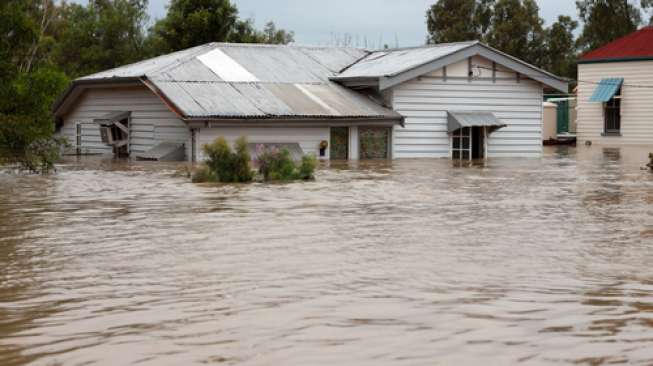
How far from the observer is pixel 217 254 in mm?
13336

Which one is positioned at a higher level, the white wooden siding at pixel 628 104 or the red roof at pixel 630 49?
the red roof at pixel 630 49

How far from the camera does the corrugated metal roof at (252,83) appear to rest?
34781mm

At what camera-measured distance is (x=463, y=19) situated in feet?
246

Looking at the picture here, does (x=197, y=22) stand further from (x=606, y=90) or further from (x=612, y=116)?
(x=612, y=116)

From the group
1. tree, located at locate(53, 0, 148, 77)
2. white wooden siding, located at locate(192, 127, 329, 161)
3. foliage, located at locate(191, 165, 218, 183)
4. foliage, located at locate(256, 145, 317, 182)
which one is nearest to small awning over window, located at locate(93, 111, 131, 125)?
white wooden siding, located at locate(192, 127, 329, 161)

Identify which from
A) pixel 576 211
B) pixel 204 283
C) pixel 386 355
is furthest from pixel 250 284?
pixel 576 211

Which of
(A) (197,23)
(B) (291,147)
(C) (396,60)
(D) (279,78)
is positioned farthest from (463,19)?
(B) (291,147)

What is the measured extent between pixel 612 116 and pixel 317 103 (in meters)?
21.4

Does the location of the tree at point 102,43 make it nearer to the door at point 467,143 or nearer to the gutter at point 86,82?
the gutter at point 86,82

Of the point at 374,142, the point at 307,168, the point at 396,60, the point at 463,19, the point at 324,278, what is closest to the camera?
the point at 324,278

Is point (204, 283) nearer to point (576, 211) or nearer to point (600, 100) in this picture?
point (576, 211)

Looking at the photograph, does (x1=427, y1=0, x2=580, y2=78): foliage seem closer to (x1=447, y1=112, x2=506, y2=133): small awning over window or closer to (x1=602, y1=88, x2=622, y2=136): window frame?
(x1=602, y1=88, x2=622, y2=136): window frame

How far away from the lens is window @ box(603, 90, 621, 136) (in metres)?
53.1

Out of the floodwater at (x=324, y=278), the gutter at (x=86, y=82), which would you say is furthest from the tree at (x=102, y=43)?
the floodwater at (x=324, y=278)
